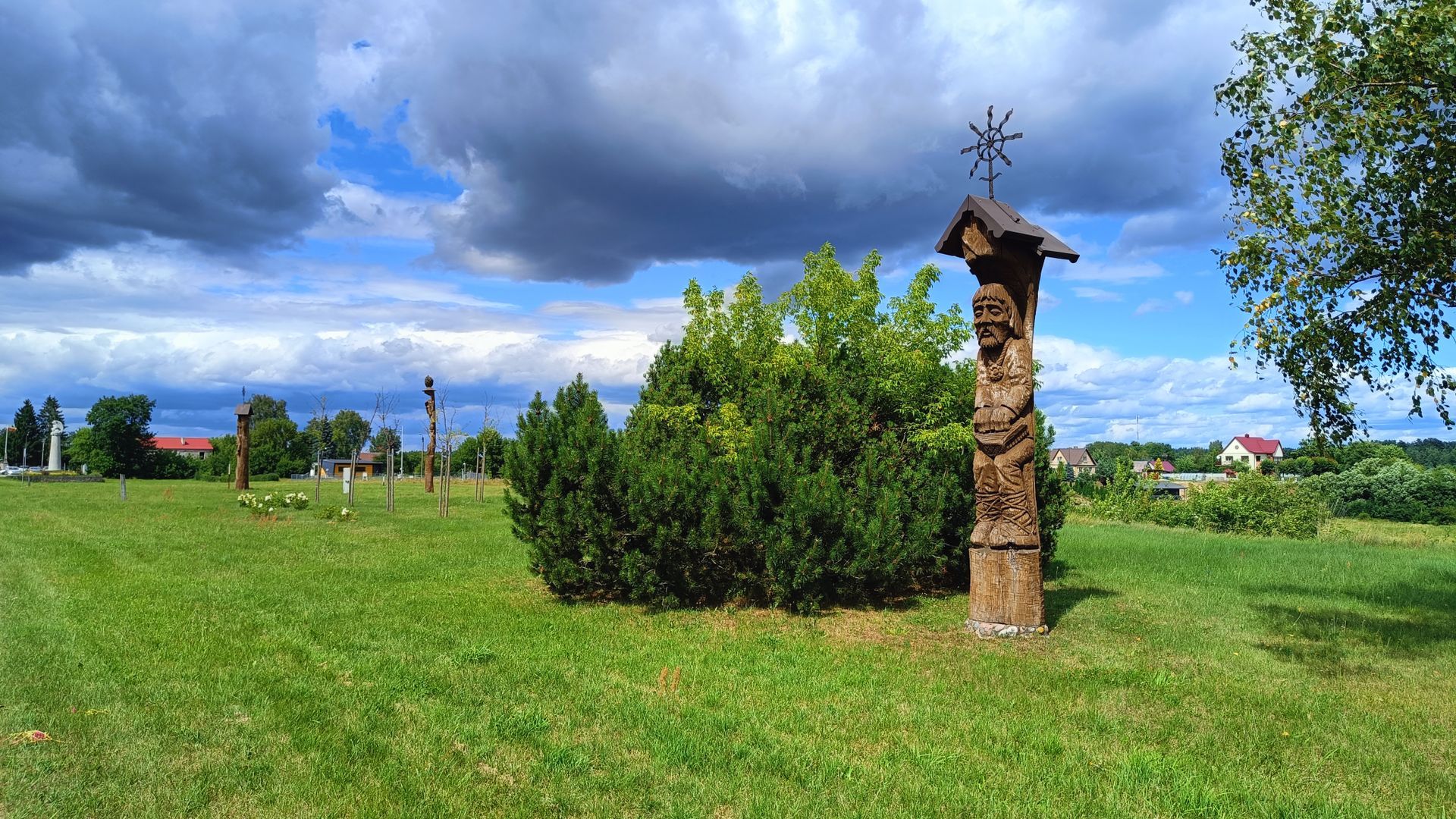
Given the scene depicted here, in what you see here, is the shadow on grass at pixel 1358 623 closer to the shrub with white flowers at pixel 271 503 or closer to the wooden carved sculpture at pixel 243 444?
the shrub with white flowers at pixel 271 503

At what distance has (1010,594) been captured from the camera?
823 centimetres

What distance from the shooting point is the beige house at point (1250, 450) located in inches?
4350

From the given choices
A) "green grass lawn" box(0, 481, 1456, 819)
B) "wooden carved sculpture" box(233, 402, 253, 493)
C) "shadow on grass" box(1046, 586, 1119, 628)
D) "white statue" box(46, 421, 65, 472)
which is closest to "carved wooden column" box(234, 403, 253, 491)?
"wooden carved sculpture" box(233, 402, 253, 493)

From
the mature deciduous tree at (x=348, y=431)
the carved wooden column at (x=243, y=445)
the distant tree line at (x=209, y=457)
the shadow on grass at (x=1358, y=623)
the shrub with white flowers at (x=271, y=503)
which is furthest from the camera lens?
the mature deciduous tree at (x=348, y=431)

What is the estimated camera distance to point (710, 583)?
10297 mm

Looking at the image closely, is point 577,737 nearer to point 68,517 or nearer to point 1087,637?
point 1087,637

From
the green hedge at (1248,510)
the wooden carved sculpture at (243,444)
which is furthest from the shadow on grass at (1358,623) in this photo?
the wooden carved sculpture at (243,444)

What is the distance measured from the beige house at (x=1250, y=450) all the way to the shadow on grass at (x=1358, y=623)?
111088 millimetres

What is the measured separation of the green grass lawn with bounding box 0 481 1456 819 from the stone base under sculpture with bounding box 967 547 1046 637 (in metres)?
0.20

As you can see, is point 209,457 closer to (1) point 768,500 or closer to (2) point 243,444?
(2) point 243,444

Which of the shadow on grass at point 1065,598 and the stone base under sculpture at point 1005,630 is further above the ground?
the stone base under sculpture at point 1005,630

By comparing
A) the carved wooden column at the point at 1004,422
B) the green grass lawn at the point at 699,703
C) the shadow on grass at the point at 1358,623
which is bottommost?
the shadow on grass at the point at 1358,623

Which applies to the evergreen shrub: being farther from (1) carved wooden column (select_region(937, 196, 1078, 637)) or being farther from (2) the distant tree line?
(2) the distant tree line

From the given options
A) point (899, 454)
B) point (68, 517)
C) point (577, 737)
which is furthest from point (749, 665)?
point (68, 517)
